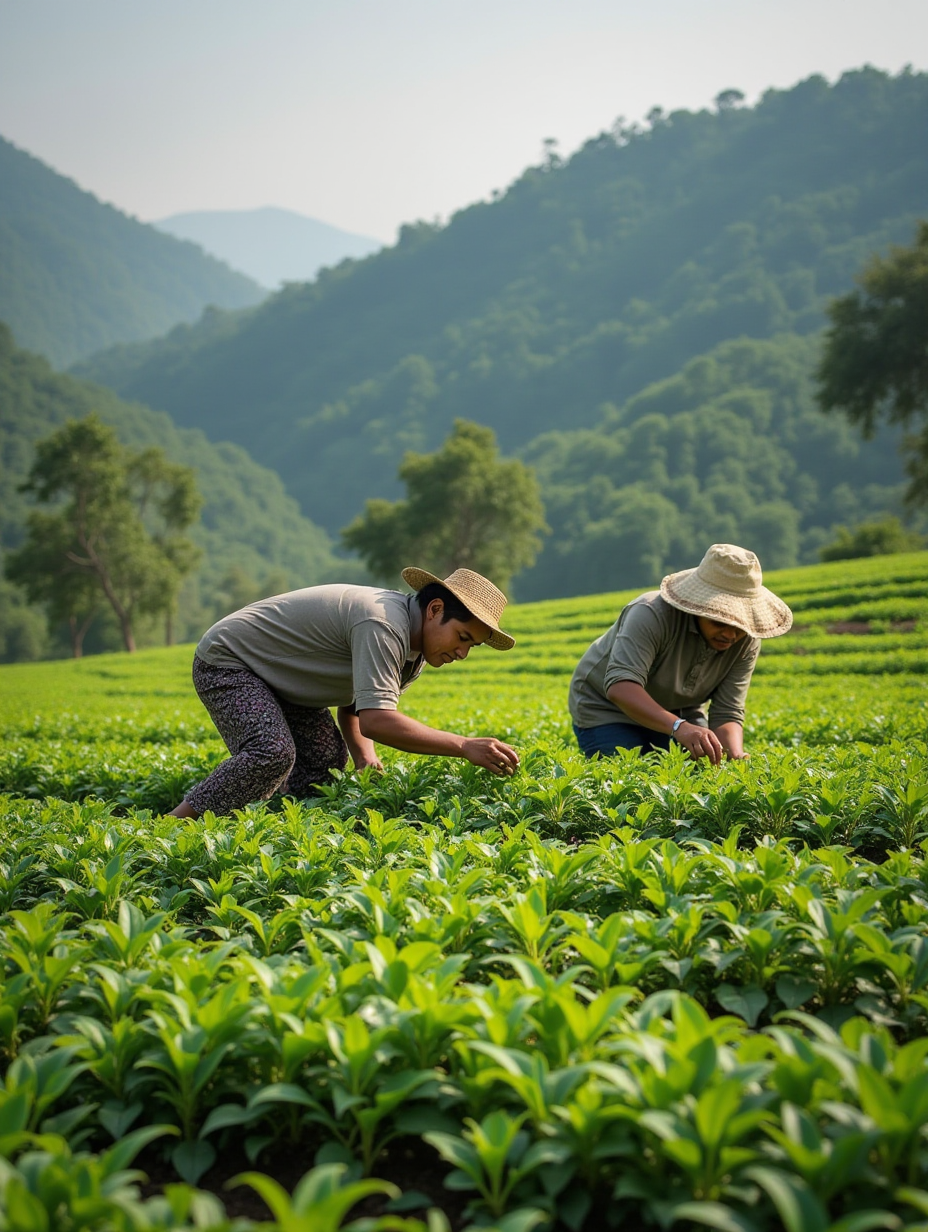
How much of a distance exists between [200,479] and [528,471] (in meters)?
72.1

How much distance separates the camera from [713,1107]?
185cm

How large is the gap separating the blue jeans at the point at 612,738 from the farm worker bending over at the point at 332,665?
3.44 feet

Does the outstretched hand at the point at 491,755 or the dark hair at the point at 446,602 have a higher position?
the dark hair at the point at 446,602

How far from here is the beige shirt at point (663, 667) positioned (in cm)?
528

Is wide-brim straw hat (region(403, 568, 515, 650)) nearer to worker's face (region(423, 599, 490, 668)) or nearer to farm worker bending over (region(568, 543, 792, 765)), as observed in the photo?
worker's face (region(423, 599, 490, 668))

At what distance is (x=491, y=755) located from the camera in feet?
14.9

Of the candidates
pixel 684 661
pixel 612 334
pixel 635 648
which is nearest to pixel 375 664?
pixel 635 648

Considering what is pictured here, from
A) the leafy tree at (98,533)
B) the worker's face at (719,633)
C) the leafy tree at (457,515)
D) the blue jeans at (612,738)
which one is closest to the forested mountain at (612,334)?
the leafy tree at (457,515)

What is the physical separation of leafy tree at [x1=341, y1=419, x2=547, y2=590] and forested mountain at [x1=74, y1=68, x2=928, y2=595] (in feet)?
91.1

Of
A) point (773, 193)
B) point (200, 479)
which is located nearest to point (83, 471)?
point (200, 479)

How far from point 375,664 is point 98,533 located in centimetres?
4400

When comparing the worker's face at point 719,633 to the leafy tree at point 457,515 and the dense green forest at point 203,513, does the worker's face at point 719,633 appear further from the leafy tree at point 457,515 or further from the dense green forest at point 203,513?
the dense green forest at point 203,513

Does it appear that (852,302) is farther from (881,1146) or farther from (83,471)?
(881,1146)

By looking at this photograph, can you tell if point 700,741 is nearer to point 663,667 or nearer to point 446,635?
point 663,667
